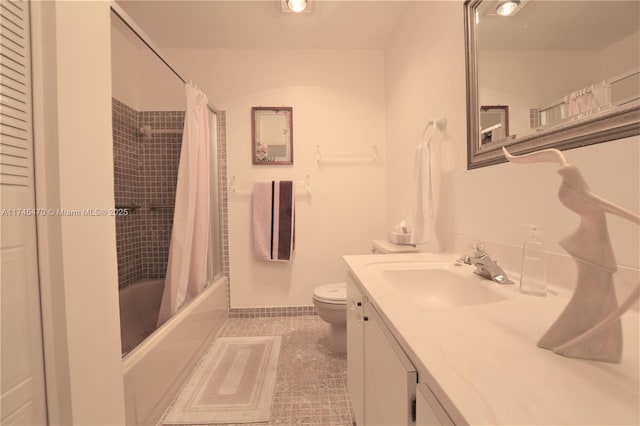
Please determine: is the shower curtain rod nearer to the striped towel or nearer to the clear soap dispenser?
the striped towel

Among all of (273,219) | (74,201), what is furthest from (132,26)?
(273,219)

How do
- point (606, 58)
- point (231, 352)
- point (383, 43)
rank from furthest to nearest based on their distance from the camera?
point (383, 43), point (231, 352), point (606, 58)

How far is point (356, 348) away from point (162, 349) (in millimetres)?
955

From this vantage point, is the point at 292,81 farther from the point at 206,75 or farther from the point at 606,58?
the point at 606,58

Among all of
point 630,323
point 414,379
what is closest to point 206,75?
point 414,379

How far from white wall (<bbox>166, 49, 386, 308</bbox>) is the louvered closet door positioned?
1.63 m

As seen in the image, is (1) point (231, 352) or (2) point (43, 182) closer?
(2) point (43, 182)

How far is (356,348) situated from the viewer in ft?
3.42

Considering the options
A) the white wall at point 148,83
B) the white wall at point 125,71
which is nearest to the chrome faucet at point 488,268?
the white wall at point 148,83

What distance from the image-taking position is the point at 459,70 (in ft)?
4.16

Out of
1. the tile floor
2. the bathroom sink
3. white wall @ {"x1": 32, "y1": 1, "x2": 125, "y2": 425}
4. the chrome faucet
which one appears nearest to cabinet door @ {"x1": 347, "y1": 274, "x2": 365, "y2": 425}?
the bathroom sink

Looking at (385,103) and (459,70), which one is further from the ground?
(385,103)

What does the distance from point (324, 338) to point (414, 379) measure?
1600 millimetres

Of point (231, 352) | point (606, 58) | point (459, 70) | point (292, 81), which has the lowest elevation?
point (231, 352)
